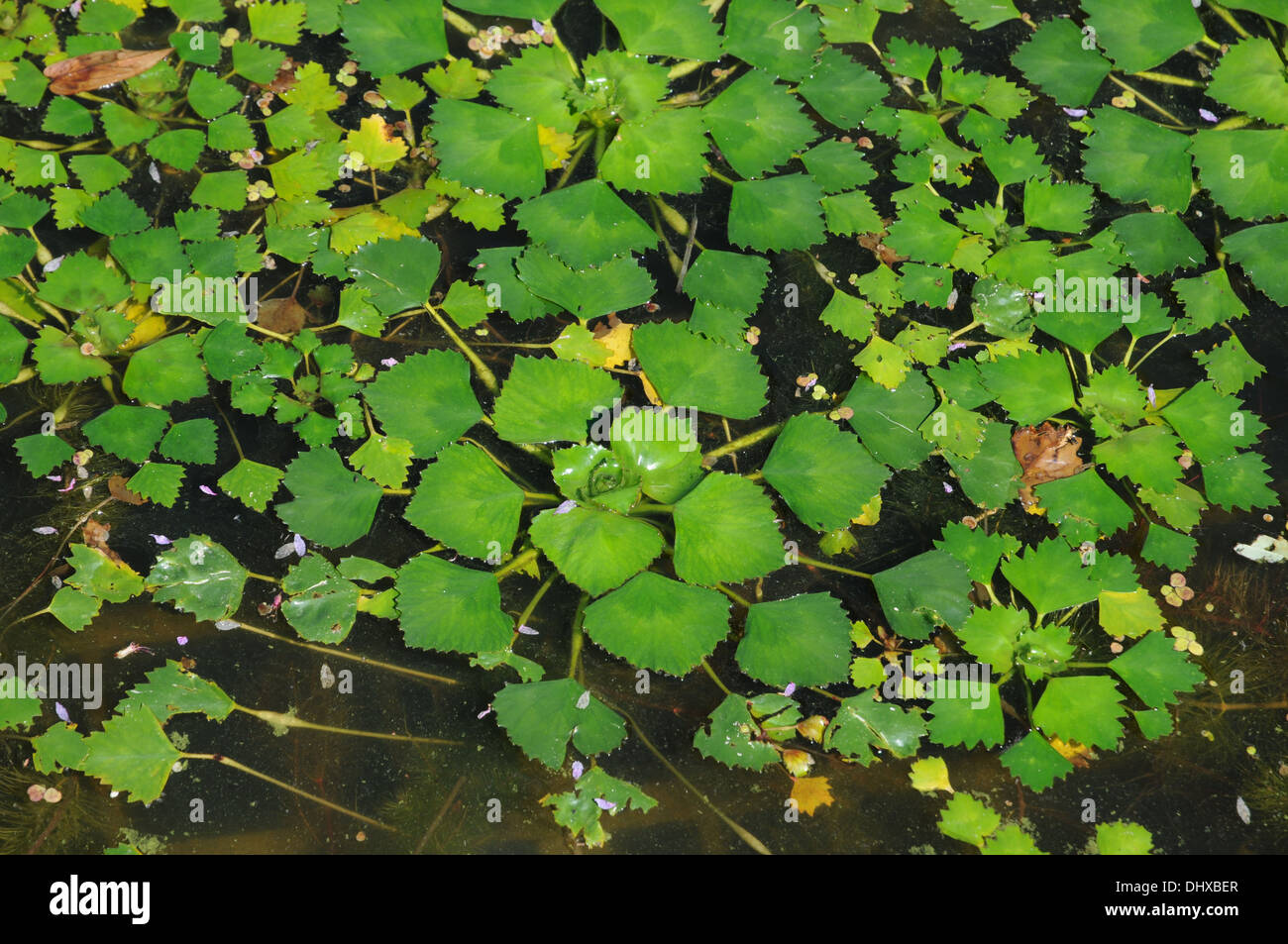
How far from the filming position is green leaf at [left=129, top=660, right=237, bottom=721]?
1.25m

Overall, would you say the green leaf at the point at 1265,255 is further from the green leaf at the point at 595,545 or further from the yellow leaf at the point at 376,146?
the yellow leaf at the point at 376,146

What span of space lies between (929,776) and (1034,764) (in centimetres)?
13

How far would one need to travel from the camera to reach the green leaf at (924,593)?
130 centimetres

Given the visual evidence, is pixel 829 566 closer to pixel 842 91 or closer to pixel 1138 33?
pixel 842 91

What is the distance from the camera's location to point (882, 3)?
167 centimetres

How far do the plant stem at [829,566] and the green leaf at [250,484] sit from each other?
73 centimetres

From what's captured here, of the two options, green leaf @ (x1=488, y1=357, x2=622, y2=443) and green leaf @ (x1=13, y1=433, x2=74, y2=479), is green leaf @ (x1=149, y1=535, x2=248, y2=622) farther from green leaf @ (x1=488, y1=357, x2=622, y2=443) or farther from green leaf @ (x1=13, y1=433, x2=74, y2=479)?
green leaf @ (x1=488, y1=357, x2=622, y2=443)

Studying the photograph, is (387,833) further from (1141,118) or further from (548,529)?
(1141,118)

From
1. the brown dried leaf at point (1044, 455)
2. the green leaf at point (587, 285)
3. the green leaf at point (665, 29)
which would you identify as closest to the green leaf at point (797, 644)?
the brown dried leaf at point (1044, 455)

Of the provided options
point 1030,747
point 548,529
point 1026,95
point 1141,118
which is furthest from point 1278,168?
point 548,529

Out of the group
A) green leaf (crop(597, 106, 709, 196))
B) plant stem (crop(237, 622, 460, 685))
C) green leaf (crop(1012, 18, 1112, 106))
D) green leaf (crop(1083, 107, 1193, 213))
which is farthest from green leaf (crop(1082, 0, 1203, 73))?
plant stem (crop(237, 622, 460, 685))

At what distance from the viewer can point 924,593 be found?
1.30 meters

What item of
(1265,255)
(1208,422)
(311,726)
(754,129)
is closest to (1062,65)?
(1265,255)

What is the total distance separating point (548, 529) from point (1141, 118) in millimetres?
1184
